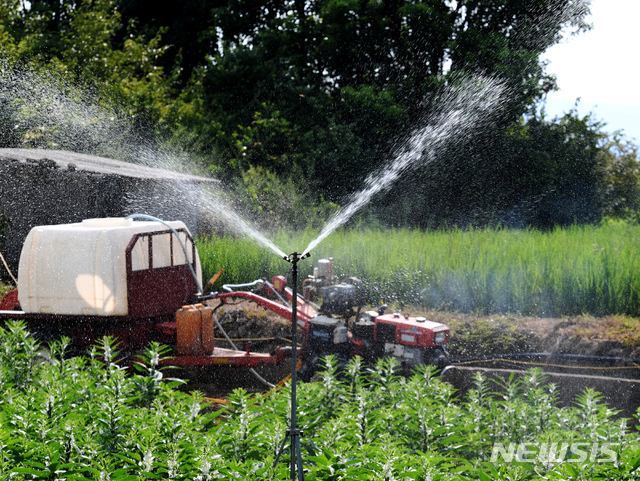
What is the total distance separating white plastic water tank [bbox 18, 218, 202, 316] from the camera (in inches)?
216

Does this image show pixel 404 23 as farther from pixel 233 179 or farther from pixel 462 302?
pixel 462 302

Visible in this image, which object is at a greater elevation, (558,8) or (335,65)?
(558,8)

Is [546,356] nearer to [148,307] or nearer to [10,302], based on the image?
[148,307]

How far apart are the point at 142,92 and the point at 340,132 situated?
5.62 m

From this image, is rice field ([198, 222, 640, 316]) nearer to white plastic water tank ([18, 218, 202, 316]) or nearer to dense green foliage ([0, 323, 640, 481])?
white plastic water tank ([18, 218, 202, 316])

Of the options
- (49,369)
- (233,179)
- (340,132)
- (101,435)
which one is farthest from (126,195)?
(101,435)

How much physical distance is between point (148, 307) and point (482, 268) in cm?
355

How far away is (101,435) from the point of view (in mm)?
2961

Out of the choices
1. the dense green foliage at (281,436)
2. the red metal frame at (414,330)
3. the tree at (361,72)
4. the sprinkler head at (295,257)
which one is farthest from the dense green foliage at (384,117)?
the sprinkler head at (295,257)

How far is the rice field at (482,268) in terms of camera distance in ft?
22.1

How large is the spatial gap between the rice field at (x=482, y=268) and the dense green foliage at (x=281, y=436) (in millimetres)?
3152

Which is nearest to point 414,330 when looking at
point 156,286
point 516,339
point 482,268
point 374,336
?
point 374,336

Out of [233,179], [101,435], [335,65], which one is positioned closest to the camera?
[101,435]

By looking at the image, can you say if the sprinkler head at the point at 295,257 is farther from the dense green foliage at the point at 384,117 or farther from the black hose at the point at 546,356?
the dense green foliage at the point at 384,117
